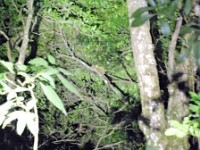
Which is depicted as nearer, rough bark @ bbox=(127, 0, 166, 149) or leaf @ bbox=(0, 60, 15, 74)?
leaf @ bbox=(0, 60, 15, 74)

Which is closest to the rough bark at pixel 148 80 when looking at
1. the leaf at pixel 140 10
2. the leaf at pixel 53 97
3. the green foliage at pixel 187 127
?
the green foliage at pixel 187 127

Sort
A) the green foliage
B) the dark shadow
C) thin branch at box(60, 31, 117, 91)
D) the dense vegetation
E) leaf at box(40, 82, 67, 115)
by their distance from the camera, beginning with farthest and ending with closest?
the dark shadow < thin branch at box(60, 31, 117, 91) < the dense vegetation < the green foliage < leaf at box(40, 82, 67, 115)

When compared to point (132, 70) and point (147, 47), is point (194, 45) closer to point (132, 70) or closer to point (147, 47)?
point (147, 47)

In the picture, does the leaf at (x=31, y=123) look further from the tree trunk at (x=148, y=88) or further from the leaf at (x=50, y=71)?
the tree trunk at (x=148, y=88)

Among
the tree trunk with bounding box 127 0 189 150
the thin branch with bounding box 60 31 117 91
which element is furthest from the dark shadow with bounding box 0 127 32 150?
the tree trunk with bounding box 127 0 189 150

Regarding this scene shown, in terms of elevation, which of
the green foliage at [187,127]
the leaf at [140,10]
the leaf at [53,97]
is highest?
the leaf at [140,10]

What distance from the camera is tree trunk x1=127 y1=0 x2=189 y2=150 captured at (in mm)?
2566

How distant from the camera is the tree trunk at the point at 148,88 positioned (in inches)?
101

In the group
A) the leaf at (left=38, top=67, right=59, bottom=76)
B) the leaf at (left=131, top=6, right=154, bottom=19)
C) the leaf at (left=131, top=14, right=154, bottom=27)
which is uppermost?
the leaf at (left=131, top=6, right=154, bottom=19)

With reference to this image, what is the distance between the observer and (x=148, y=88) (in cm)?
261

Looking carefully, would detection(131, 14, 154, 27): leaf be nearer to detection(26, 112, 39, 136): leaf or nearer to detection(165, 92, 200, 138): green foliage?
detection(26, 112, 39, 136): leaf

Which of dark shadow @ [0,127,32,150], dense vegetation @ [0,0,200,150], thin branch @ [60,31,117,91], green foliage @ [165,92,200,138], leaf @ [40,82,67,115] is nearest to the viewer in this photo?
leaf @ [40,82,67,115]

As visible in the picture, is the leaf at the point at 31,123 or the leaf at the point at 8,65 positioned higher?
the leaf at the point at 8,65

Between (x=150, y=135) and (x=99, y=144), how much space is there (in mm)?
2339
